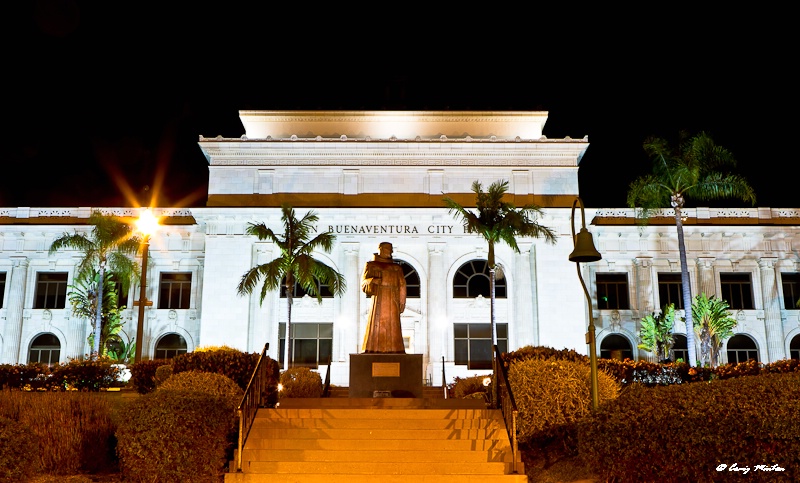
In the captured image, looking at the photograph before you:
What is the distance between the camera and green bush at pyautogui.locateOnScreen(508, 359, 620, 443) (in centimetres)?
1389

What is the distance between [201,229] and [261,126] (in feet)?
20.7

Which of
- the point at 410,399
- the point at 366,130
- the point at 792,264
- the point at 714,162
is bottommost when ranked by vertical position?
the point at 410,399

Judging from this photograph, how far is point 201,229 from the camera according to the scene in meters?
41.0

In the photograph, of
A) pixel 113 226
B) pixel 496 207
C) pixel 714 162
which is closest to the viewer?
pixel 496 207

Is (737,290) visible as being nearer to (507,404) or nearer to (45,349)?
(507,404)

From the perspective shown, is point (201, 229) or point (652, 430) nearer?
point (652, 430)

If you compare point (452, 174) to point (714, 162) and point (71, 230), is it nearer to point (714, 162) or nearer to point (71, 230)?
point (714, 162)

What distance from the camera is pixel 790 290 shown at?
4097cm

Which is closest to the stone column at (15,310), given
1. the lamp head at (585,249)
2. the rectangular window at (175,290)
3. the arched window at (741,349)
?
the rectangular window at (175,290)

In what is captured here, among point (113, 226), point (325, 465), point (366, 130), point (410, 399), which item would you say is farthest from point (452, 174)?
point (325, 465)

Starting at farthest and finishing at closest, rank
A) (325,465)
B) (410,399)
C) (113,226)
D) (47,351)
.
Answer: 1. (47,351)
2. (113,226)
3. (410,399)
4. (325,465)

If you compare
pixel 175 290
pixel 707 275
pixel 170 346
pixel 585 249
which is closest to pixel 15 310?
pixel 175 290

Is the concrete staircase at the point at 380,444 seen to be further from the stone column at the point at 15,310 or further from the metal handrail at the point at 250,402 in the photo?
the stone column at the point at 15,310

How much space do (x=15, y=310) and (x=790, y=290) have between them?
40.3 meters
